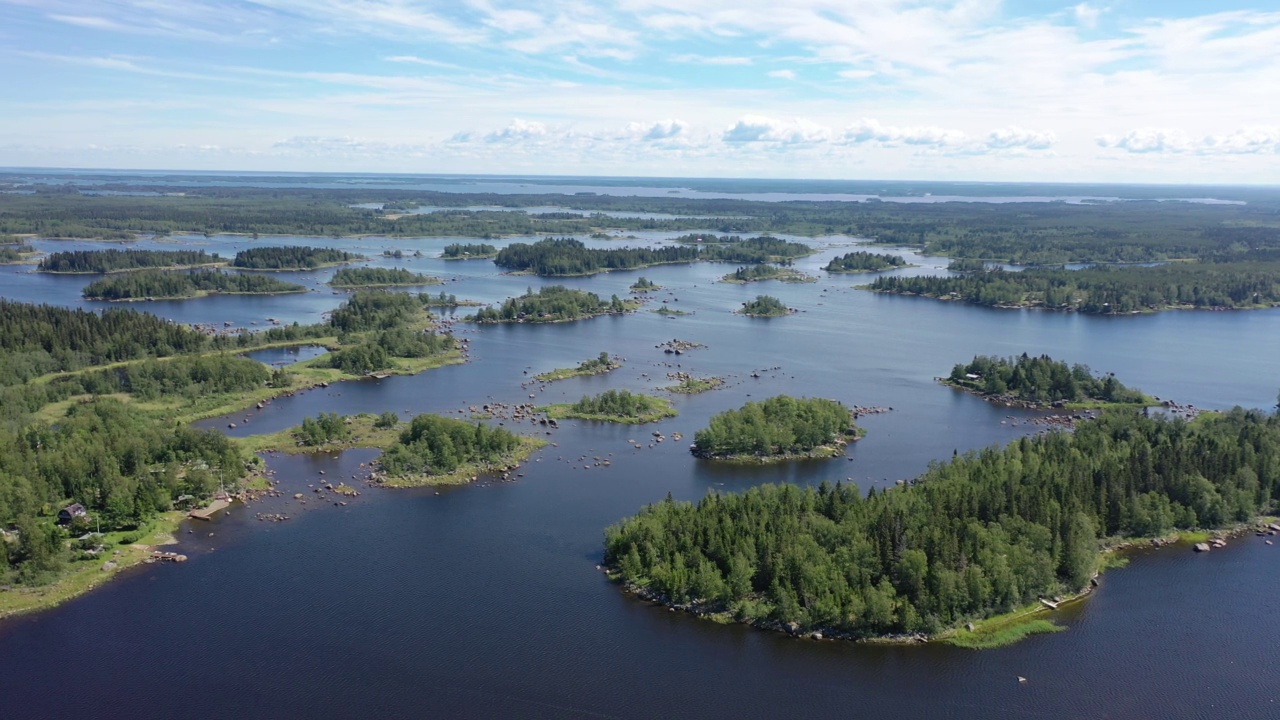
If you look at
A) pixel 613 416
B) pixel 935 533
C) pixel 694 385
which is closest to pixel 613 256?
pixel 694 385

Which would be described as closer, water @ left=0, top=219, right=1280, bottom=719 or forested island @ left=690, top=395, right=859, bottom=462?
water @ left=0, top=219, right=1280, bottom=719

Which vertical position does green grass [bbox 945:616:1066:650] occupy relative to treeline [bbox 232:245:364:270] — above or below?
below

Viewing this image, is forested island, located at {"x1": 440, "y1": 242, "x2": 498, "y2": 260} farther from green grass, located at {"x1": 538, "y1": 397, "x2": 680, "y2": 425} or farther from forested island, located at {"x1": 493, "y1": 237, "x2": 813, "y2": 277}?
green grass, located at {"x1": 538, "y1": 397, "x2": 680, "y2": 425}

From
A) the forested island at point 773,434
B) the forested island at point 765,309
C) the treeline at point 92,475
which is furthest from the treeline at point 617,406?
the forested island at point 765,309

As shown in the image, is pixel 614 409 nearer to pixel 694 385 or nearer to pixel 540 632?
pixel 694 385

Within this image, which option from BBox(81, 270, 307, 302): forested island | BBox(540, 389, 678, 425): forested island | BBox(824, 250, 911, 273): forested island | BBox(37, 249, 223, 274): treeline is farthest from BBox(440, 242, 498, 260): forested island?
BBox(540, 389, 678, 425): forested island

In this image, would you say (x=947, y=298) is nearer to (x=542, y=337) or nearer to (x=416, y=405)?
(x=542, y=337)

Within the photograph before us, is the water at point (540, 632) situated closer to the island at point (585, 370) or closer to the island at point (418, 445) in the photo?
the island at point (418, 445)
